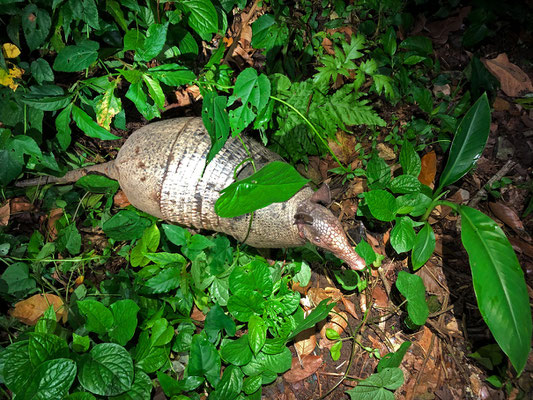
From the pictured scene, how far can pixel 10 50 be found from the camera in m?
2.37

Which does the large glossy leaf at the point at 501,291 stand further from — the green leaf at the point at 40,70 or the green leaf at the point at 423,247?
the green leaf at the point at 40,70

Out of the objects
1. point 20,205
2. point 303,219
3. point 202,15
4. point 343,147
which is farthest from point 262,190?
point 20,205

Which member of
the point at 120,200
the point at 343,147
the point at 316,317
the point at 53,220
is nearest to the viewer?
the point at 316,317

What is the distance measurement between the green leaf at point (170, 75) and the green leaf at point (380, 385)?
6.96 feet

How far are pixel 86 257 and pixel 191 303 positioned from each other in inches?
34.3

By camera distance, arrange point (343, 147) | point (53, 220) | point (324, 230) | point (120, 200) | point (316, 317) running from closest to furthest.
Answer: point (316, 317) → point (324, 230) → point (53, 220) → point (120, 200) → point (343, 147)

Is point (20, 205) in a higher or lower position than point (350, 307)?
higher

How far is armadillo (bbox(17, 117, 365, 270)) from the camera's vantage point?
91.0 inches

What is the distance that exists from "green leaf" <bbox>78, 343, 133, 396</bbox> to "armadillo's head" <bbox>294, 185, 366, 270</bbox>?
4.15ft

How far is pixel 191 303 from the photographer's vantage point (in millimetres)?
2512

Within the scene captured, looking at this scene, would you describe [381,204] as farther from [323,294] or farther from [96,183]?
[96,183]

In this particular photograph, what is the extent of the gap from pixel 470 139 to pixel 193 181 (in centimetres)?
181

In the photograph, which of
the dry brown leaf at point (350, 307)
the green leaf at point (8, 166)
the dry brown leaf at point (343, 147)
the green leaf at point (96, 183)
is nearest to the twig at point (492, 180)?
the dry brown leaf at point (343, 147)

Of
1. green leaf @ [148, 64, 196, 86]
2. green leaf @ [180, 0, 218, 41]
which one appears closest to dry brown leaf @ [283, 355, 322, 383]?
green leaf @ [148, 64, 196, 86]
